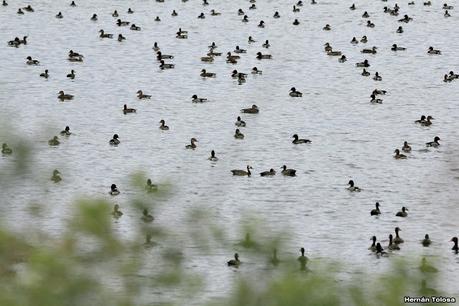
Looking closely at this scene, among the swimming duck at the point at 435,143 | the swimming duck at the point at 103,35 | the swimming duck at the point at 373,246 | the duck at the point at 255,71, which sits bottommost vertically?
the swimming duck at the point at 373,246

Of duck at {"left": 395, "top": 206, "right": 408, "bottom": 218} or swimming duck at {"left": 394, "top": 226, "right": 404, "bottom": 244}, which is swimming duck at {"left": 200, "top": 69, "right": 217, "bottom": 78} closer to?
duck at {"left": 395, "top": 206, "right": 408, "bottom": 218}

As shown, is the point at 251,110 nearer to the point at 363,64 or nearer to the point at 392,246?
the point at 363,64

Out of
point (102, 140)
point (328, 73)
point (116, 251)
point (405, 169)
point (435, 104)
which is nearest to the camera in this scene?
point (116, 251)

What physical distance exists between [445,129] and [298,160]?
6680mm

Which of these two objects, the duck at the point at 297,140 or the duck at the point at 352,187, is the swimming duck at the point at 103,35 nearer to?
the duck at the point at 297,140

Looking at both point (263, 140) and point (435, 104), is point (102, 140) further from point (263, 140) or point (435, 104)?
point (435, 104)

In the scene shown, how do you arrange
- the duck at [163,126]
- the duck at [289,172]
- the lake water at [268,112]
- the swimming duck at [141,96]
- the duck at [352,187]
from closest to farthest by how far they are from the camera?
the lake water at [268,112] < the duck at [352,187] < the duck at [289,172] < the duck at [163,126] < the swimming duck at [141,96]

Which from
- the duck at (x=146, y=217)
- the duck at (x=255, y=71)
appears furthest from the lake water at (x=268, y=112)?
the duck at (x=146, y=217)

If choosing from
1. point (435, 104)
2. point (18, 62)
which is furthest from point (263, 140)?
point (18, 62)

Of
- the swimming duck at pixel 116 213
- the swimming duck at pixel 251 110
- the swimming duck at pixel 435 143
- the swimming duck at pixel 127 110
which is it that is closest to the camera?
the swimming duck at pixel 116 213

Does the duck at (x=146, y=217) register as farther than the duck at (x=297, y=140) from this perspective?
No

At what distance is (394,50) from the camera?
5538 cm

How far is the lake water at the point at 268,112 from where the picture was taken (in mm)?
29359

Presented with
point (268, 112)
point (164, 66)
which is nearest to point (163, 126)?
point (268, 112)
